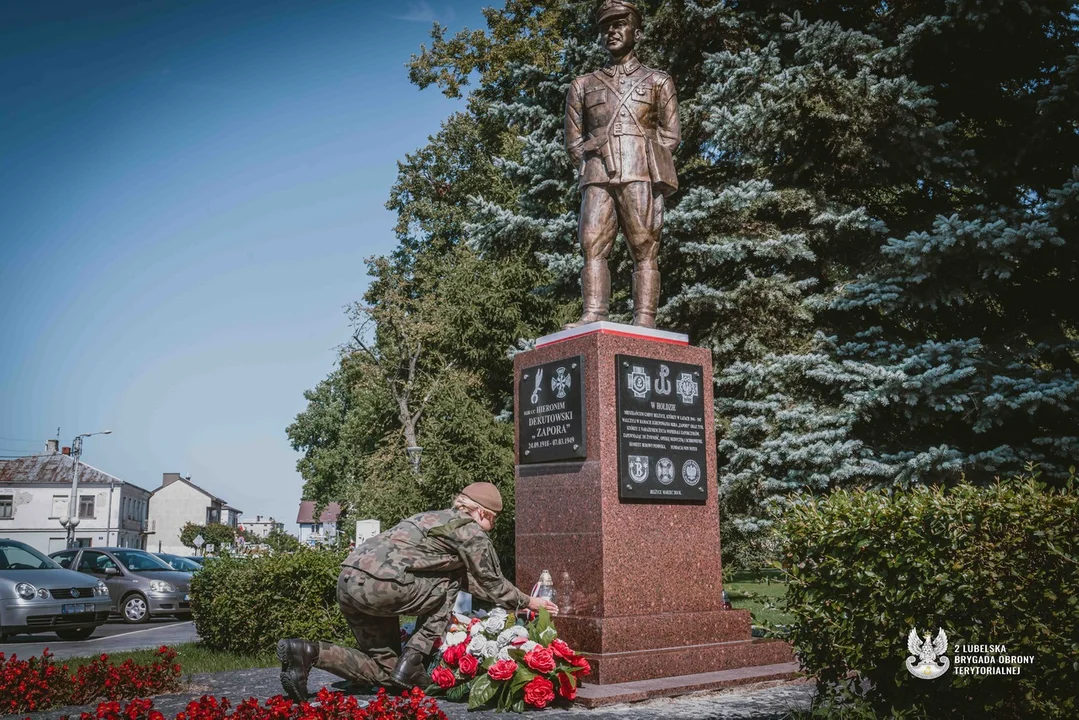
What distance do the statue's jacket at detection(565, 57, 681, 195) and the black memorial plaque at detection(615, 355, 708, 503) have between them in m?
1.80

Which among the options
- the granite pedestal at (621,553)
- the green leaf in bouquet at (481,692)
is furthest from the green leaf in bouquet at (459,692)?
the granite pedestal at (621,553)

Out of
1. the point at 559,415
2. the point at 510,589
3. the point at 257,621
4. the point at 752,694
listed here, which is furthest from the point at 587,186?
the point at 257,621

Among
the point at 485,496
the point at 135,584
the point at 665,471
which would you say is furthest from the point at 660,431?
the point at 135,584

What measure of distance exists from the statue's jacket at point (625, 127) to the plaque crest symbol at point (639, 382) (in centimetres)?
181

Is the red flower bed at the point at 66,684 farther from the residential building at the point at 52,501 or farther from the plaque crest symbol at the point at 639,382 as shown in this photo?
the residential building at the point at 52,501

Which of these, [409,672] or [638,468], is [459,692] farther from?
[638,468]

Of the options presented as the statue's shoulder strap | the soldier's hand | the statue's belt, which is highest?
the statue's belt

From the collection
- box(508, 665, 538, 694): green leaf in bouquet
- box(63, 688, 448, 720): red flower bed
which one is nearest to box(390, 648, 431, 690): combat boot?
box(508, 665, 538, 694): green leaf in bouquet

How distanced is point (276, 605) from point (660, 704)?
5.40 meters

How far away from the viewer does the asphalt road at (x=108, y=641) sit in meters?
12.0

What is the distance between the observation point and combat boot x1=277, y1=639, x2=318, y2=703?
563cm

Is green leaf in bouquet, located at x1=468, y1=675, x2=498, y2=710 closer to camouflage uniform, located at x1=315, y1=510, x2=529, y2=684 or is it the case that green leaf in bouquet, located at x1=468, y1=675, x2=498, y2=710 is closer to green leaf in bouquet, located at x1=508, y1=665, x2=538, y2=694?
green leaf in bouquet, located at x1=508, y1=665, x2=538, y2=694

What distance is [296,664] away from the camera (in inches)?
222

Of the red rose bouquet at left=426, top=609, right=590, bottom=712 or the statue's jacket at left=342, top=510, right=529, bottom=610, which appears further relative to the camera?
the statue's jacket at left=342, top=510, right=529, bottom=610
